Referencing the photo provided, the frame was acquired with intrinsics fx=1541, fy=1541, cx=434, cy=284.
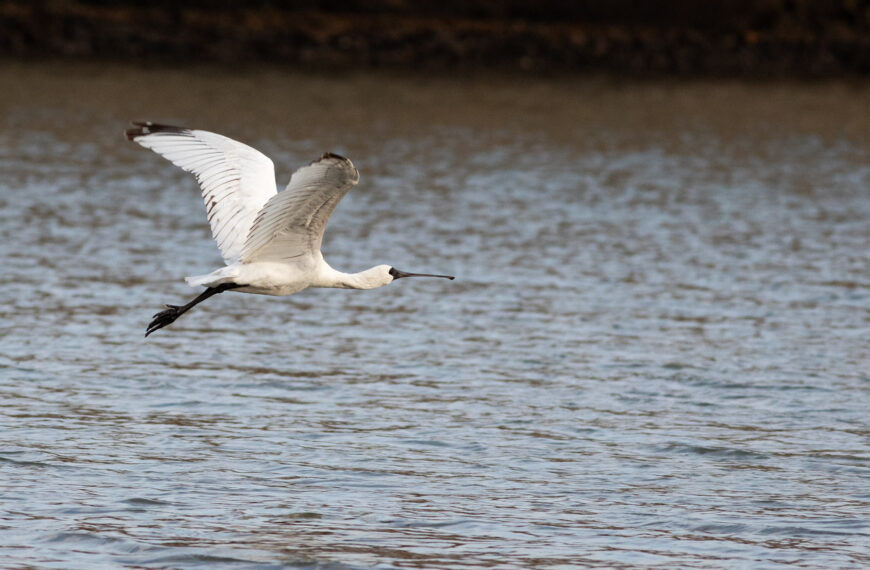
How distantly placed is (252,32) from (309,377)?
3347 cm

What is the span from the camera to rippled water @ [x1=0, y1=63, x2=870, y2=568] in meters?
Result: 10.1

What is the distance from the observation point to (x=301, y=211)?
35.4 feet

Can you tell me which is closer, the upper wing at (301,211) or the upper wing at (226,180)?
the upper wing at (301,211)

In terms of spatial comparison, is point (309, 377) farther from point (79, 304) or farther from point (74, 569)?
point (74, 569)

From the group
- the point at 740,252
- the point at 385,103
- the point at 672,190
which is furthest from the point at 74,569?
the point at 385,103

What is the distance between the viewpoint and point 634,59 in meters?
46.4

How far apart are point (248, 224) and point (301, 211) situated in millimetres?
1280

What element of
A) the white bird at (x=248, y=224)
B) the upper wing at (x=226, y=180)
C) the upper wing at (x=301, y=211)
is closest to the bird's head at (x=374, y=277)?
the white bird at (x=248, y=224)

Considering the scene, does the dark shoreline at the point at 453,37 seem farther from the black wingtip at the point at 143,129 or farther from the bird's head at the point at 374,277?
the black wingtip at the point at 143,129

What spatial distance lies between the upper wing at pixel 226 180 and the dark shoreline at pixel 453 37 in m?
33.0

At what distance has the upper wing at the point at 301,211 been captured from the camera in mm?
9883

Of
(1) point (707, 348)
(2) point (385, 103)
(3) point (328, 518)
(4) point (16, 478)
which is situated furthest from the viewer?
(2) point (385, 103)

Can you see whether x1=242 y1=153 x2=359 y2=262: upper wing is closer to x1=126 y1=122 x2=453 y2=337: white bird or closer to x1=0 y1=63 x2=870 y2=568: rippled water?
x1=126 y1=122 x2=453 y2=337: white bird

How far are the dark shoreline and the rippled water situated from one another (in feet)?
49.1
